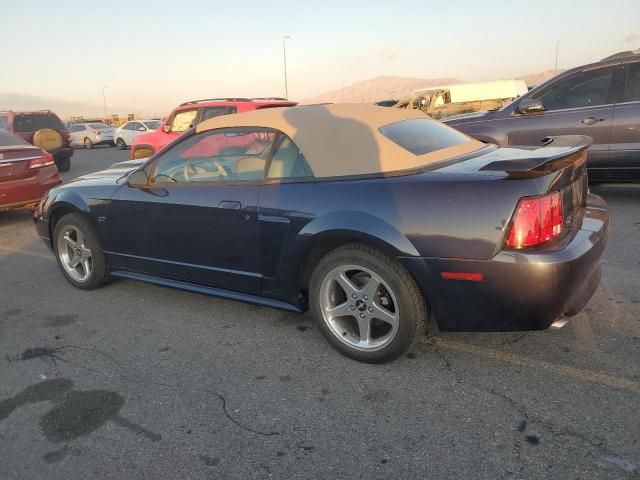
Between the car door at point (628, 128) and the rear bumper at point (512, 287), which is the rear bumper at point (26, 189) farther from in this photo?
the car door at point (628, 128)

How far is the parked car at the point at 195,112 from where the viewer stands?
977 cm

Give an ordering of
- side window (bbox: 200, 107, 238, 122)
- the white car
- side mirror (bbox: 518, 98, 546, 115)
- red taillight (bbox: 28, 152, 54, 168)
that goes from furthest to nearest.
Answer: the white car
side window (bbox: 200, 107, 238, 122)
red taillight (bbox: 28, 152, 54, 168)
side mirror (bbox: 518, 98, 546, 115)

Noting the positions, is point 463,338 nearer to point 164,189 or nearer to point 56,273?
point 164,189

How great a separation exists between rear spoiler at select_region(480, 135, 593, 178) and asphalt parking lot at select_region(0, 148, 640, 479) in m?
1.09

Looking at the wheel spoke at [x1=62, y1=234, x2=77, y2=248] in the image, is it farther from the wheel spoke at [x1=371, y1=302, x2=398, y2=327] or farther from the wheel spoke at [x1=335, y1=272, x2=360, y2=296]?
the wheel spoke at [x1=371, y1=302, x2=398, y2=327]

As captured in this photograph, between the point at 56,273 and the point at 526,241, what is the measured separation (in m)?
4.55

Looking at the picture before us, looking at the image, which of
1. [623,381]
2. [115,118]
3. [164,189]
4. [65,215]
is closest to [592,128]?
[623,381]

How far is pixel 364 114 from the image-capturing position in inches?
141

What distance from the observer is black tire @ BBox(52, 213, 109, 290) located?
14.6ft

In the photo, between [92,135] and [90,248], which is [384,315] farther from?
[92,135]

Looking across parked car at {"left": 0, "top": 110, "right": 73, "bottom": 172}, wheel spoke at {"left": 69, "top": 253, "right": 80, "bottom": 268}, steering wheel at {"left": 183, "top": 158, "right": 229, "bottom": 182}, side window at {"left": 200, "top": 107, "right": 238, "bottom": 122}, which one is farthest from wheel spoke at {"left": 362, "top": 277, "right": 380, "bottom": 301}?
parked car at {"left": 0, "top": 110, "right": 73, "bottom": 172}

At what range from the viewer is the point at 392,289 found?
2.92 meters

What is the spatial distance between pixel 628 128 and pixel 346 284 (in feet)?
16.9

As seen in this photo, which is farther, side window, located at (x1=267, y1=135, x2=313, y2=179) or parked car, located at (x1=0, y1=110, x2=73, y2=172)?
parked car, located at (x1=0, y1=110, x2=73, y2=172)
